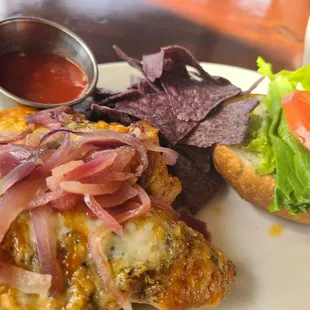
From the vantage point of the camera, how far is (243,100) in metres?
3.33

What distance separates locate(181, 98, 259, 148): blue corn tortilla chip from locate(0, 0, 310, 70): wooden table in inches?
49.1

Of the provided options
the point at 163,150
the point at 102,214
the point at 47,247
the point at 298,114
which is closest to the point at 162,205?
the point at 163,150

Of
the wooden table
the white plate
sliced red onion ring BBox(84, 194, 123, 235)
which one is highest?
sliced red onion ring BBox(84, 194, 123, 235)

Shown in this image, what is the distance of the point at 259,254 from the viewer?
118 inches

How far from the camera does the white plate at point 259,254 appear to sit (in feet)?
9.13

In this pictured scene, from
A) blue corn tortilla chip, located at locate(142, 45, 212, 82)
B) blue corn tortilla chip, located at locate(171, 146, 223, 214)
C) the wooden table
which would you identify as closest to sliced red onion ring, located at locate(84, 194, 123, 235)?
blue corn tortilla chip, located at locate(171, 146, 223, 214)

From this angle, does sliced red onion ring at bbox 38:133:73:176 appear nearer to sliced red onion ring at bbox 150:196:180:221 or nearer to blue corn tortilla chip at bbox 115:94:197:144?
sliced red onion ring at bbox 150:196:180:221

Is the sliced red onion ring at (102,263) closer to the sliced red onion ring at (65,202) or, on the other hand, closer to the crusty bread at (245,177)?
the sliced red onion ring at (65,202)

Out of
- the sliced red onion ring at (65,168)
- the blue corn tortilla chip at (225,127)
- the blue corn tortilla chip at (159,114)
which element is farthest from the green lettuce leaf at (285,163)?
the sliced red onion ring at (65,168)

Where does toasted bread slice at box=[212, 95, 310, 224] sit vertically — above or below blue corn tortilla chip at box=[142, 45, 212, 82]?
below

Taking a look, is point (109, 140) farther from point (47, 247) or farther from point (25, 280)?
point (25, 280)

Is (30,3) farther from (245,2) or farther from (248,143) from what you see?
(248,143)

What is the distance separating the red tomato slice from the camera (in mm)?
2816

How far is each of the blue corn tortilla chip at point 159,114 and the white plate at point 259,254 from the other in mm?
498
